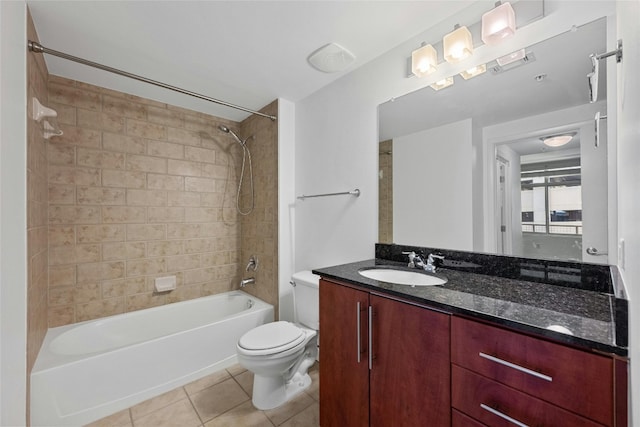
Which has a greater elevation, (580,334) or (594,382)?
(580,334)

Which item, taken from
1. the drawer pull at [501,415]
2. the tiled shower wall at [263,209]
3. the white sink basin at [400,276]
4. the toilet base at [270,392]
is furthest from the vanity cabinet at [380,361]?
the tiled shower wall at [263,209]

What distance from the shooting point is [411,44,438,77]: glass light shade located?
1.47 meters

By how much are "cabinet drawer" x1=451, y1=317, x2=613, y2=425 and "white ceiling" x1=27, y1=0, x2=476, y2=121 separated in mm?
1589

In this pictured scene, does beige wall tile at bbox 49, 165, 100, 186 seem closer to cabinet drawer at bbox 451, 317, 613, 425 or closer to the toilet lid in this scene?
the toilet lid

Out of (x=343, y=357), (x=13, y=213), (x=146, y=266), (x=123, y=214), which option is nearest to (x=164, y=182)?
(x=123, y=214)

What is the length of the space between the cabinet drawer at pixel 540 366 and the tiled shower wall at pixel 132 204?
1890 millimetres

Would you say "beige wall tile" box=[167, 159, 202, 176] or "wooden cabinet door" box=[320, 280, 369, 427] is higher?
"beige wall tile" box=[167, 159, 202, 176]

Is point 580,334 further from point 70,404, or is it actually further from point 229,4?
point 70,404

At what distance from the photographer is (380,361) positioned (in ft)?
3.65

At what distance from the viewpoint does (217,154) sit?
283 centimetres

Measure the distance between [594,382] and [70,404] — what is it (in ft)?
7.90

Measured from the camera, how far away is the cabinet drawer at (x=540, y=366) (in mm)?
619

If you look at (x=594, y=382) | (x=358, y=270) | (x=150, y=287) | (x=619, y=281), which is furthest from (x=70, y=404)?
(x=619, y=281)

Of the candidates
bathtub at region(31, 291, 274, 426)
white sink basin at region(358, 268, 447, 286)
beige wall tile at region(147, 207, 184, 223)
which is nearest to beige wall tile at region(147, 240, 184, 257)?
beige wall tile at region(147, 207, 184, 223)
